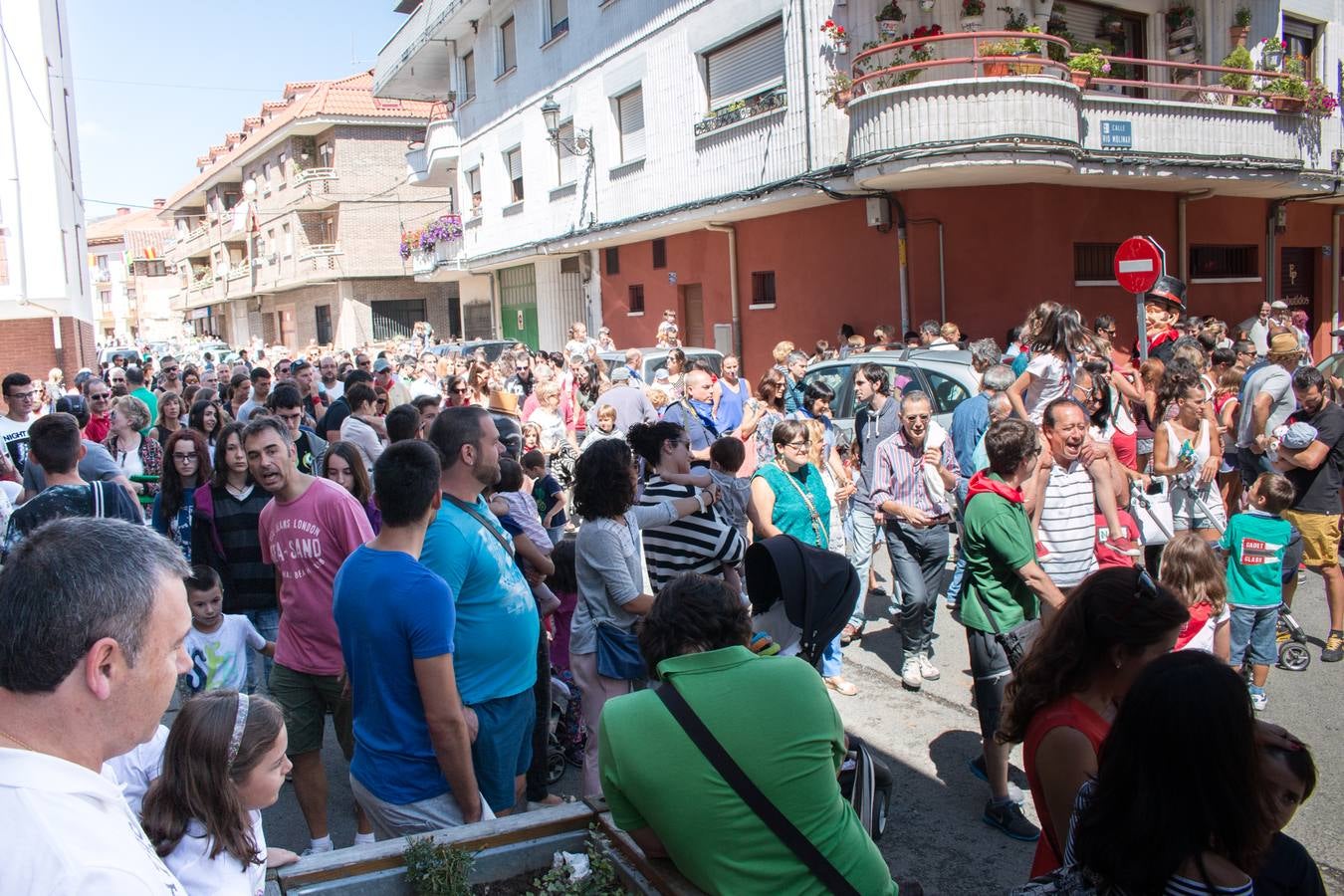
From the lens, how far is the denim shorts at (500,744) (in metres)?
3.64

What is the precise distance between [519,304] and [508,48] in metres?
6.85

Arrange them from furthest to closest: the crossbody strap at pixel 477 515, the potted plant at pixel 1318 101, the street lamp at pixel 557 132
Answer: the street lamp at pixel 557 132 < the potted plant at pixel 1318 101 < the crossbody strap at pixel 477 515

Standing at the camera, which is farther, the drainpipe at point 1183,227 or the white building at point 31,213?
the white building at point 31,213

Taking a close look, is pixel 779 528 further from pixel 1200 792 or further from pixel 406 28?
pixel 406 28

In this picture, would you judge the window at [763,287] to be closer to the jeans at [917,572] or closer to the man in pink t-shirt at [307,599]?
the jeans at [917,572]

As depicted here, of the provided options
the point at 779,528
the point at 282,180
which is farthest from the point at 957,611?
the point at 282,180

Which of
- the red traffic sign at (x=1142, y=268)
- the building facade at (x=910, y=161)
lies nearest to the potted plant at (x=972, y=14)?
the building facade at (x=910, y=161)

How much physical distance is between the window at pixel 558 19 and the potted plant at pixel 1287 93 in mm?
14197

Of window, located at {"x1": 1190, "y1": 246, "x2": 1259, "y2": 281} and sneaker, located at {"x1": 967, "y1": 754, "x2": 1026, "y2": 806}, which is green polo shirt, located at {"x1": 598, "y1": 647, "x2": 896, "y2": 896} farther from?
window, located at {"x1": 1190, "y1": 246, "x2": 1259, "y2": 281}

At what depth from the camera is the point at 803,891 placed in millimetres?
2432

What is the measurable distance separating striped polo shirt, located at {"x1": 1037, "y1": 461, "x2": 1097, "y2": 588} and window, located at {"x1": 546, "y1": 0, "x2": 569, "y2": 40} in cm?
2054

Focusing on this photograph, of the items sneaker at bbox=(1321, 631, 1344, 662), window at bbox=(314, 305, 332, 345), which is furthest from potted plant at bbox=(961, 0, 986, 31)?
window at bbox=(314, 305, 332, 345)

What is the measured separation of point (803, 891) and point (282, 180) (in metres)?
45.8

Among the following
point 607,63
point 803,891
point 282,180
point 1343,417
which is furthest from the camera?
point 282,180
